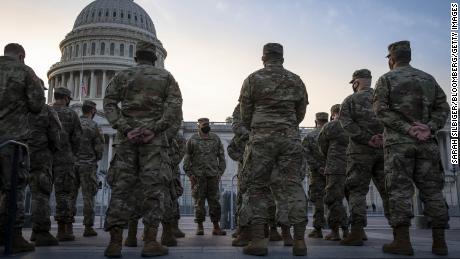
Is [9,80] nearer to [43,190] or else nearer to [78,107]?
[43,190]

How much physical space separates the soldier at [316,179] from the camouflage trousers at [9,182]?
520 centimetres

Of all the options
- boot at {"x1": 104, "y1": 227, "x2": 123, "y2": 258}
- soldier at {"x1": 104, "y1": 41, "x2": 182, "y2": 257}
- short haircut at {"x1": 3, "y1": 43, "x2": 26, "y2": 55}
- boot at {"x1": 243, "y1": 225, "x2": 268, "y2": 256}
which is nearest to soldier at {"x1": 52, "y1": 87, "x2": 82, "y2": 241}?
short haircut at {"x1": 3, "y1": 43, "x2": 26, "y2": 55}

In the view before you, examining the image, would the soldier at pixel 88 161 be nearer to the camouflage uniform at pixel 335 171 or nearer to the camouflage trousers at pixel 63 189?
the camouflage trousers at pixel 63 189

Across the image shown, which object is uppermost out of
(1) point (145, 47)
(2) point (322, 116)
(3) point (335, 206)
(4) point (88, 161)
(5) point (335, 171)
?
(1) point (145, 47)

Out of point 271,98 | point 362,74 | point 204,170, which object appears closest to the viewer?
point 271,98

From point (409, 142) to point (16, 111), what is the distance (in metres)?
4.90

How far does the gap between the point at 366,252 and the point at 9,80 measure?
486cm

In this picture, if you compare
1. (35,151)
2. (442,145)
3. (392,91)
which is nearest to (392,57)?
(392,91)

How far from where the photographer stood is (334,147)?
7773 mm

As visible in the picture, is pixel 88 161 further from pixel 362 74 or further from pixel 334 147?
pixel 362 74

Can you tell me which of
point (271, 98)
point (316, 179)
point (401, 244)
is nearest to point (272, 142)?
point (271, 98)

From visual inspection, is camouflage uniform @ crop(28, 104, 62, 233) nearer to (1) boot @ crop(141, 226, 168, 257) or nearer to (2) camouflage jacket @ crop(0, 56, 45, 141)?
(2) camouflage jacket @ crop(0, 56, 45, 141)

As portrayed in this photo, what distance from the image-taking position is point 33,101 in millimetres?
5492

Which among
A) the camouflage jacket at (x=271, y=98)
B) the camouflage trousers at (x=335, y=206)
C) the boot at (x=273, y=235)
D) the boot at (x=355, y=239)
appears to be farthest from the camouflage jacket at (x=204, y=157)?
the camouflage jacket at (x=271, y=98)
